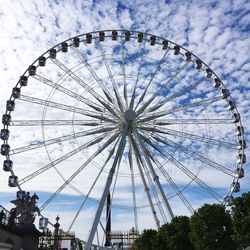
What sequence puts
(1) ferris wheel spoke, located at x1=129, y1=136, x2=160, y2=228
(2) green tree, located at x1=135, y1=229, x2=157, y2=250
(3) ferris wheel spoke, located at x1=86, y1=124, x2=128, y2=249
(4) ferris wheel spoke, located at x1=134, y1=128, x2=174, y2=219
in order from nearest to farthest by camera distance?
(3) ferris wheel spoke, located at x1=86, y1=124, x2=128, y2=249 → (4) ferris wheel spoke, located at x1=134, y1=128, x2=174, y2=219 → (1) ferris wheel spoke, located at x1=129, y1=136, x2=160, y2=228 → (2) green tree, located at x1=135, y1=229, x2=157, y2=250

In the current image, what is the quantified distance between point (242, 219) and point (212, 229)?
1.85 metres

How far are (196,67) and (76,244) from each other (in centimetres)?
2194

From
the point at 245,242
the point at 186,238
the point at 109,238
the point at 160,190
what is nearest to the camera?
the point at 245,242

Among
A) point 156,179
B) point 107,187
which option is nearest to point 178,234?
point 156,179

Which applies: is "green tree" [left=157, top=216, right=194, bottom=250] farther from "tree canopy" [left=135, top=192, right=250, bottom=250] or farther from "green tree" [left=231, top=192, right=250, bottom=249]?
"green tree" [left=231, top=192, right=250, bottom=249]

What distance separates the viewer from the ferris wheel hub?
33.7 metres

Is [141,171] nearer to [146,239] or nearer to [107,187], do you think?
[107,187]

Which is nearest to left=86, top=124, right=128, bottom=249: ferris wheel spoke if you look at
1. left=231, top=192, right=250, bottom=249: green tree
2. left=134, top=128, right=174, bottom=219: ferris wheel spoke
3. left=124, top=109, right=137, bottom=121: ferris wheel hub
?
left=124, top=109, right=137, bottom=121: ferris wheel hub

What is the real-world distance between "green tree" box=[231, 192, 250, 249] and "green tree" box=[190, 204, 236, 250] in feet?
1.33

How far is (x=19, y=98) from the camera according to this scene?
35.0 m

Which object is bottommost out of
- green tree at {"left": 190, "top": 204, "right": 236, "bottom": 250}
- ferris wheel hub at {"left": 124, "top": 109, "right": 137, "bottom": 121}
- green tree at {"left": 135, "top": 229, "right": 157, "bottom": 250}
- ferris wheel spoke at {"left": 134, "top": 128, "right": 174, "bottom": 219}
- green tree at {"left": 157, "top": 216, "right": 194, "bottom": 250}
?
green tree at {"left": 190, "top": 204, "right": 236, "bottom": 250}

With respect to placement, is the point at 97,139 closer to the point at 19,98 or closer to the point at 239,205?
the point at 19,98

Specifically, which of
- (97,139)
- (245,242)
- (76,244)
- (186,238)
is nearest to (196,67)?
(97,139)

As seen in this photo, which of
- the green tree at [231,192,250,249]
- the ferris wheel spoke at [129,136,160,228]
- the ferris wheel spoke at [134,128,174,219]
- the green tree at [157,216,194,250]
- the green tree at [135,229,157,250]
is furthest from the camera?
the green tree at [135,229,157,250]
